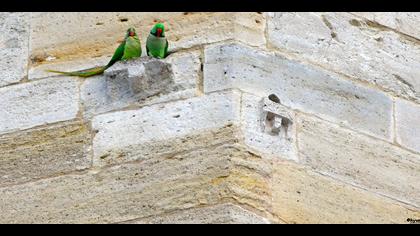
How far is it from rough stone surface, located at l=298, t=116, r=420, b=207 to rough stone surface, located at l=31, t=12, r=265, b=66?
0.47 metres

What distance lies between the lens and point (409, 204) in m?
4.62

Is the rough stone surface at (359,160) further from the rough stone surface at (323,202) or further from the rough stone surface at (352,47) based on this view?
the rough stone surface at (352,47)

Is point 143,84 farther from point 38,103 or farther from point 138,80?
point 38,103

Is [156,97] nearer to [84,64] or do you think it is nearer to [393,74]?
[84,64]

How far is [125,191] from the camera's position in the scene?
439 cm

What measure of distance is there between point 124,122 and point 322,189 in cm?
75

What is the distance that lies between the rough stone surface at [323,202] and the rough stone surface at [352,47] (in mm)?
640

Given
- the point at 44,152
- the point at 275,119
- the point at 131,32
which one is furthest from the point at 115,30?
the point at 275,119

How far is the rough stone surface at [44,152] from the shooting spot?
4605 millimetres

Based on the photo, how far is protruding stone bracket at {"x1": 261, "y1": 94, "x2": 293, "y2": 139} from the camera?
14.8 ft

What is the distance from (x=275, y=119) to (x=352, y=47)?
2.43 feet

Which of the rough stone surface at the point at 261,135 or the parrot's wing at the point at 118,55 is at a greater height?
the parrot's wing at the point at 118,55

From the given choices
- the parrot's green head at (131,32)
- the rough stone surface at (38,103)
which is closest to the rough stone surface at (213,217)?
the rough stone surface at (38,103)
